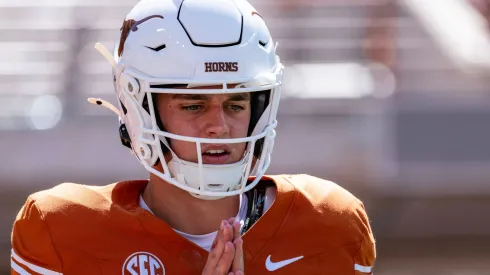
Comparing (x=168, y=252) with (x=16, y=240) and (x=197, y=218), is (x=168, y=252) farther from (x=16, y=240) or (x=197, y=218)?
(x=16, y=240)

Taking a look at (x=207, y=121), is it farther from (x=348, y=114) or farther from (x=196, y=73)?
(x=348, y=114)

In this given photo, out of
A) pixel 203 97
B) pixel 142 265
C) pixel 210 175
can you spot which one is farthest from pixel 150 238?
pixel 203 97

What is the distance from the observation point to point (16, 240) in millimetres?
1901

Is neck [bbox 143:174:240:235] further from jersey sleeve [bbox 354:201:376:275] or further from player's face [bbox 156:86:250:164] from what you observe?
jersey sleeve [bbox 354:201:376:275]

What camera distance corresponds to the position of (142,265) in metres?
1.84

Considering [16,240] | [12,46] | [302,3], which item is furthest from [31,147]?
[16,240]

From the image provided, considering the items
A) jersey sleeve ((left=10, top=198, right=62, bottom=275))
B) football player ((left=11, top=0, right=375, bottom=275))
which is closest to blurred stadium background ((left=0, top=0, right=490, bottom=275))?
football player ((left=11, top=0, right=375, bottom=275))

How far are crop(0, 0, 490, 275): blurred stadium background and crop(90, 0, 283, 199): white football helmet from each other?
7.48 feet

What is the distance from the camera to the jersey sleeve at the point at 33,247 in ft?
6.05

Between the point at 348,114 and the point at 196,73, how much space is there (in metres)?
2.81

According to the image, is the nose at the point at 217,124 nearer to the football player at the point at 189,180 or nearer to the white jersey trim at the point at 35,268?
the football player at the point at 189,180

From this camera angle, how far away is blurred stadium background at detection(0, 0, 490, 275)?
14.3 feet

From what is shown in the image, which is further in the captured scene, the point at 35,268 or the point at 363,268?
the point at 363,268

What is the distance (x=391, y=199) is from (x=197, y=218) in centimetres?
257
